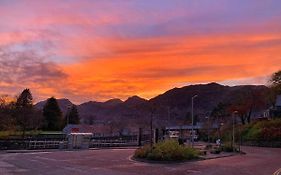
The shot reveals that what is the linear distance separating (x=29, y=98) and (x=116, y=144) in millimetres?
49710

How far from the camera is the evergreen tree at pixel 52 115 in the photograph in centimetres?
11151

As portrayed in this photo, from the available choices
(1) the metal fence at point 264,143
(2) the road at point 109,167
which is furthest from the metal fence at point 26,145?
(1) the metal fence at point 264,143

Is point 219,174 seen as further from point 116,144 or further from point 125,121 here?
point 125,121

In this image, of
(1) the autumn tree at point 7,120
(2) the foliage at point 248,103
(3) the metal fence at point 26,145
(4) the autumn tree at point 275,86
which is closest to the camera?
(3) the metal fence at point 26,145

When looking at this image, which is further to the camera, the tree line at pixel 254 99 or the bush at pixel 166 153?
the tree line at pixel 254 99

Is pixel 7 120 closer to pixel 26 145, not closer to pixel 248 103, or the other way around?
pixel 26 145

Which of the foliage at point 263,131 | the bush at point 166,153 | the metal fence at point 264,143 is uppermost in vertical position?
the foliage at point 263,131

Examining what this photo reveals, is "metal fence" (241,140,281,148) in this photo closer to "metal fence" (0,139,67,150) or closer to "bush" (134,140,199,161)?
"metal fence" (0,139,67,150)

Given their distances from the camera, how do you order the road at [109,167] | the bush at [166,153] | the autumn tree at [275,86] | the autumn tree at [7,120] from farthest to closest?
1. the autumn tree at [275,86]
2. the autumn tree at [7,120]
3. the bush at [166,153]
4. the road at [109,167]

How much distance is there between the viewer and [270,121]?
109812 millimetres

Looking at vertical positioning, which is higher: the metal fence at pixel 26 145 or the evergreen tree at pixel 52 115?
the evergreen tree at pixel 52 115

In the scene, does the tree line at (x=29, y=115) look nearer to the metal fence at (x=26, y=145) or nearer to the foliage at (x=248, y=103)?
the metal fence at (x=26, y=145)

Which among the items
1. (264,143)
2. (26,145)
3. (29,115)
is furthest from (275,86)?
(26,145)

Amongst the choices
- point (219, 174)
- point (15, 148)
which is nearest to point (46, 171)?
point (219, 174)
